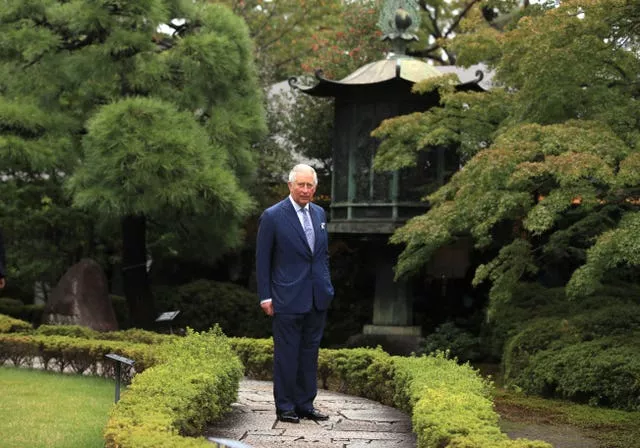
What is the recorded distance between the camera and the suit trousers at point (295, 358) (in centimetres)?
713

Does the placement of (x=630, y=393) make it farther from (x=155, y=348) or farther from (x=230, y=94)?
(x=230, y=94)

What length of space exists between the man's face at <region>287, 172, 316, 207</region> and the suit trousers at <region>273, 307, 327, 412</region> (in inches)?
31.0

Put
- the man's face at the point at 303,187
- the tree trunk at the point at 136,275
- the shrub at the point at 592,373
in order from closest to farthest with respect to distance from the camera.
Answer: the man's face at the point at 303,187 → the shrub at the point at 592,373 → the tree trunk at the point at 136,275

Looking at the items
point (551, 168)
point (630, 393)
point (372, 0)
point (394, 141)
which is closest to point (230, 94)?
point (394, 141)

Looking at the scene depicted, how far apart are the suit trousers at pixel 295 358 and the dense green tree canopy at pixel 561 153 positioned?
128 inches

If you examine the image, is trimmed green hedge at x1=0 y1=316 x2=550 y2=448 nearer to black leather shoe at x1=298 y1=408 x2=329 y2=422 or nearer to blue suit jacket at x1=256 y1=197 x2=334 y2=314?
black leather shoe at x1=298 y1=408 x2=329 y2=422

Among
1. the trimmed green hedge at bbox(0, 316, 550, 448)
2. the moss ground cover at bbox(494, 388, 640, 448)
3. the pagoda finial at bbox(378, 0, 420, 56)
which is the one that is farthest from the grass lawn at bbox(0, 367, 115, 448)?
the pagoda finial at bbox(378, 0, 420, 56)

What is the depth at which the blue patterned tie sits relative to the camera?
23.8 ft

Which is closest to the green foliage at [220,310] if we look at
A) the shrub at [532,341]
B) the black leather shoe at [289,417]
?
the shrub at [532,341]

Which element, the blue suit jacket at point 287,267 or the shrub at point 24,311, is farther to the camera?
the shrub at point 24,311

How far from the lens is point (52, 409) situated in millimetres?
7766

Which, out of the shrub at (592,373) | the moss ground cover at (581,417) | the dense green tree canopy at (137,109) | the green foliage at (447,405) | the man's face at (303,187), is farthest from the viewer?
the dense green tree canopy at (137,109)

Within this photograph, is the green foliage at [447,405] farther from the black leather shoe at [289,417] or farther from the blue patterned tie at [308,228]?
the blue patterned tie at [308,228]

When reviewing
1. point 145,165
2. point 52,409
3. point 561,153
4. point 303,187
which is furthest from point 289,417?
point 145,165
